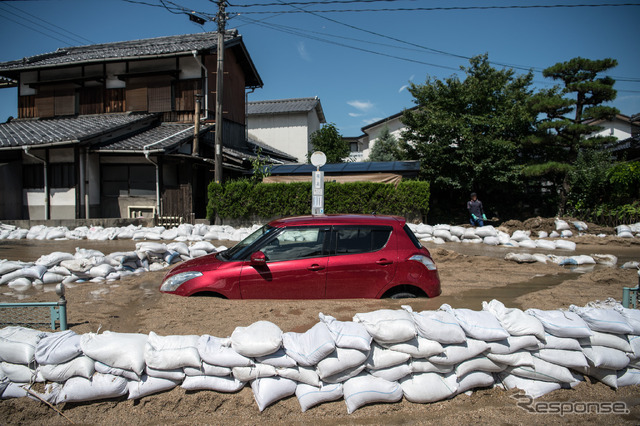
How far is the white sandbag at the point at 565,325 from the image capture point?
3.27m

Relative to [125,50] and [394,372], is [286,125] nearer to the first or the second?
[125,50]

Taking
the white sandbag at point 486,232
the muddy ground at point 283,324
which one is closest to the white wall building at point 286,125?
the white sandbag at point 486,232

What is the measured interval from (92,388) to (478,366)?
3159mm

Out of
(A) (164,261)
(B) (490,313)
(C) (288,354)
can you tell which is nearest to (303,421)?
(C) (288,354)

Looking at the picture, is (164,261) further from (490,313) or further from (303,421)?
(490,313)

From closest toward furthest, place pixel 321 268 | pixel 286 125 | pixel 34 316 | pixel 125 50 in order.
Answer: pixel 34 316, pixel 321 268, pixel 125 50, pixel 286 125

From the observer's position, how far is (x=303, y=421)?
2916 millimetres

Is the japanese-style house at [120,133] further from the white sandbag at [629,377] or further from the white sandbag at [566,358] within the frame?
the white sandbag at [629,377]

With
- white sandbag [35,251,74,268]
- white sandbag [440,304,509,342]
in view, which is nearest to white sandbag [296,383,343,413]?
white sandbag [440,304,509,342]

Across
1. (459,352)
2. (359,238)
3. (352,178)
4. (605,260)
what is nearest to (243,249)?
(359,238)

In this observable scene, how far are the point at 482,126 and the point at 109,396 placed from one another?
18.5m

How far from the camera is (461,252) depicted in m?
10.6

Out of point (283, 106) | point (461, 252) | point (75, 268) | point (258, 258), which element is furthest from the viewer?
point (283, 106)

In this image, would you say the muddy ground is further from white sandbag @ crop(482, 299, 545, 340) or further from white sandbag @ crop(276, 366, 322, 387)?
white sandbag @ crop(482, 299, 545, 340)
